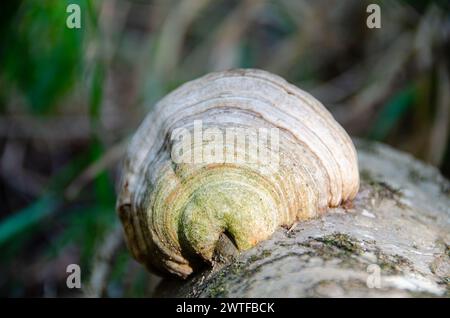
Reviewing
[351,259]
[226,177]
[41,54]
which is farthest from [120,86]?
[351,259]

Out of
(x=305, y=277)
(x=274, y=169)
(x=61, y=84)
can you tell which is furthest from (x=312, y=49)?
(x=305, y=277)

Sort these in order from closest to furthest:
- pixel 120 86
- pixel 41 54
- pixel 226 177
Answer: pixel 226 177 → pixel 41 54 → pixel 120 86

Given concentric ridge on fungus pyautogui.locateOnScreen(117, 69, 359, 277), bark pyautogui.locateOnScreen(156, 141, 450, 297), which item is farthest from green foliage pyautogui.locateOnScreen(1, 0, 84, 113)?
bark pyautogui.locateOnScreen(156, 141, 450, 297)

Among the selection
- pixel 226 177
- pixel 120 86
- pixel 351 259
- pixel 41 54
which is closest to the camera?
pixel 351 259

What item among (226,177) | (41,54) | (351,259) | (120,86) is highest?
(41,54)

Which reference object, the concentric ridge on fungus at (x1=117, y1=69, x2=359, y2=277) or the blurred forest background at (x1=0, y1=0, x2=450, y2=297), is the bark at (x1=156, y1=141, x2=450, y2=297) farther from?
the blurred forest background at (x1=0, y1=0, x2=450, y2=297)

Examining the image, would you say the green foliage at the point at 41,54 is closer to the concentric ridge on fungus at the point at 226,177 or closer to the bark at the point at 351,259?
the concentric ridge on fungus at the point at 226,177

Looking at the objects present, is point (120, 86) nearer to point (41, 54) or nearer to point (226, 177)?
point (41, 54)
